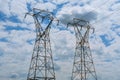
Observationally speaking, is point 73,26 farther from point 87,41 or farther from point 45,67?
point 45,67

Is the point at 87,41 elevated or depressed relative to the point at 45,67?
elevated

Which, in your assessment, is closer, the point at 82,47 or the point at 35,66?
the point at 35,66

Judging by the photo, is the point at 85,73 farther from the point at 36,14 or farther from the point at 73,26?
the point at 36,14

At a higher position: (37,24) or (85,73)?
(37,24)

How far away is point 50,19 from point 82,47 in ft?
33.7

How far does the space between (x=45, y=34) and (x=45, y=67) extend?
25.5 feet

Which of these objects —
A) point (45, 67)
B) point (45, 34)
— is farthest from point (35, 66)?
point (45, 34)

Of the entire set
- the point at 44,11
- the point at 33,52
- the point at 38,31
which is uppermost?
the point at 44,11

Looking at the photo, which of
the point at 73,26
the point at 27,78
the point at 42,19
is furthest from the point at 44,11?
the point at 27,78

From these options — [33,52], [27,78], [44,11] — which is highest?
[44,11]

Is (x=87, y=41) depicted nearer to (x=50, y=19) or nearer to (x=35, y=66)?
(x=50, y=19)

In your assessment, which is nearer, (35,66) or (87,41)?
(35,66)

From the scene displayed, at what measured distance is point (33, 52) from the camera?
227 feet

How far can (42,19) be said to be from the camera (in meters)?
70.9
